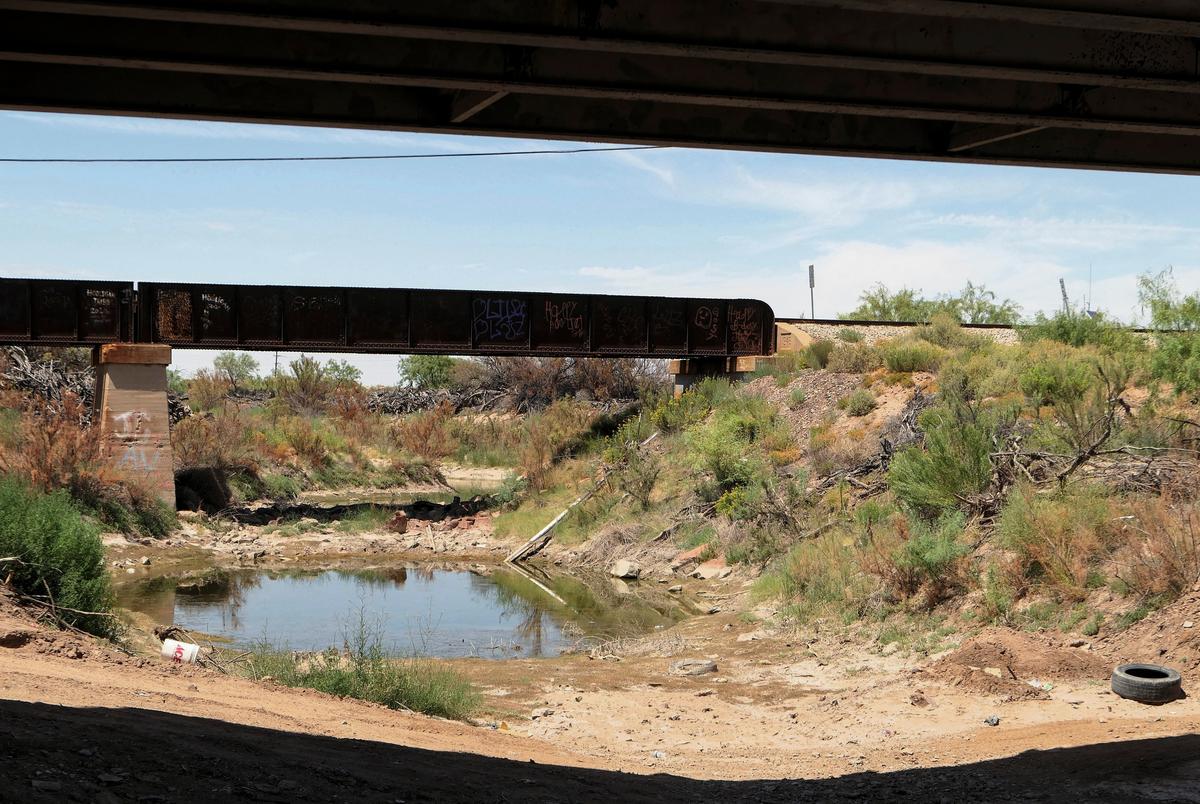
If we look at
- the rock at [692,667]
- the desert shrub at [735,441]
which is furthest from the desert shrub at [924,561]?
the desert shrub at [735,441]

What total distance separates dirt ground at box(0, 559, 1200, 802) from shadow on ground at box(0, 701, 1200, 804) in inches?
0.9

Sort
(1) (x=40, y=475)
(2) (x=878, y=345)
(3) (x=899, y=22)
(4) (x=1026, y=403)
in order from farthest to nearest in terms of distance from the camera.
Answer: (2) (x=878, y=345) → (1) (x=40, y=475) → (4) (x=1026, y=403) → (3) (x=899, y=22)

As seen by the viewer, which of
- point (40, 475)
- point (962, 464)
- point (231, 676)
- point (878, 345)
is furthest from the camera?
point (878, 345)

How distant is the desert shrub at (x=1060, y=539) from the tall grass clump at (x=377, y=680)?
737 centimetres

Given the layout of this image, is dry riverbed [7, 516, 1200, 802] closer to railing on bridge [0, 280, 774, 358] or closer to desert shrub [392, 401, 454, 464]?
Answer: railing on bridge [0, 280, 774, 358]

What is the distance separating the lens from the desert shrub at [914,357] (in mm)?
29266

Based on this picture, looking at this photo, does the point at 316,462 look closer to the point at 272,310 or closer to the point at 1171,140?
the point at 272,310

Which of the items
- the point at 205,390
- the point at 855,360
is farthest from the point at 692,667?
the point at 205,390

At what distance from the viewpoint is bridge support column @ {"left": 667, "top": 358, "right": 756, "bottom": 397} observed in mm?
35031

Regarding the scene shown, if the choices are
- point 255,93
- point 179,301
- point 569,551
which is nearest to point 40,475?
point 179,301

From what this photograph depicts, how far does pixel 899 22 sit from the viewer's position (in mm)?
9094

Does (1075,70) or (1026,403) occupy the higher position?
(1075,70)

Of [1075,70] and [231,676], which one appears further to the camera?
[231,676]

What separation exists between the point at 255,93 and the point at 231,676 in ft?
20.2
